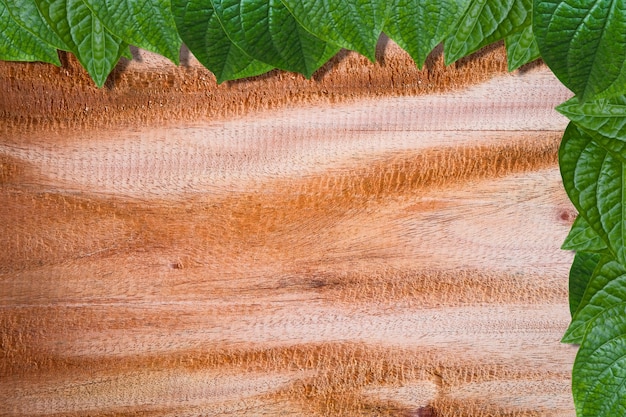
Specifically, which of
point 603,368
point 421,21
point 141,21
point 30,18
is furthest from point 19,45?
point 603,368

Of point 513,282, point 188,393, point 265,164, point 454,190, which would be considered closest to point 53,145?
point 265,164

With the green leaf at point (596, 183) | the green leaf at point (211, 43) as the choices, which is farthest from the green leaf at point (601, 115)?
the green leaf at point (211, 43)

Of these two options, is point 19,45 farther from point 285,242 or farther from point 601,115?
point 601,115

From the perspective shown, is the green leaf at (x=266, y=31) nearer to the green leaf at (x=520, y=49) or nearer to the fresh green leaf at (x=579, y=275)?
the green leaf at (x=520, y=49)

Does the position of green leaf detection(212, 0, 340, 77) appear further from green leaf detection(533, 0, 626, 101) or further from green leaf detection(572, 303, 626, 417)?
green leaf detection(572, 303, 626, 417)

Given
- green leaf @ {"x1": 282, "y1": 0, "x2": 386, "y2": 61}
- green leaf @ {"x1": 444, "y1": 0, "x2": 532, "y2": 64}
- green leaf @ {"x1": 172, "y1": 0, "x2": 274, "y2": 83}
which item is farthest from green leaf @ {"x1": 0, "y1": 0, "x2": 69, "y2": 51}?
green leaf @ {"x1": 444, "y1": 0, "x2": 532, "y2": 64}

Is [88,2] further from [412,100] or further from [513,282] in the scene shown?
[513,282]
